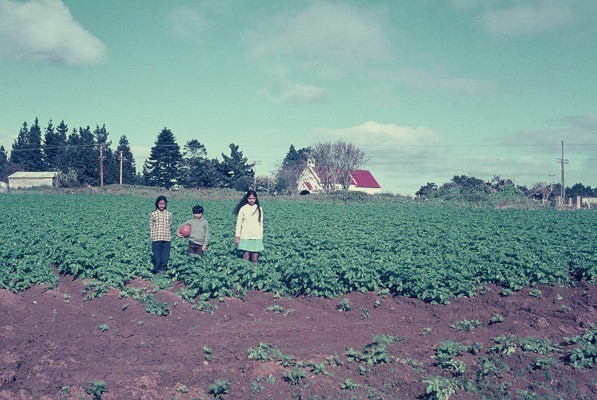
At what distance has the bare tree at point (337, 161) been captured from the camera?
69.8 metres

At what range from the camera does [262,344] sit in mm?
6031

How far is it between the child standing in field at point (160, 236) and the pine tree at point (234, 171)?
6201 cm

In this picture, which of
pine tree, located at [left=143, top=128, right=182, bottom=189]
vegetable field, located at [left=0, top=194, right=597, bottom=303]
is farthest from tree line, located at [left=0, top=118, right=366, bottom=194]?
vegetable field, located at [left=0, top=194, right=597, bottom=303]

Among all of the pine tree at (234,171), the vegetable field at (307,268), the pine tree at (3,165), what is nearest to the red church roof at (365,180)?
the pine tree at (234,171)

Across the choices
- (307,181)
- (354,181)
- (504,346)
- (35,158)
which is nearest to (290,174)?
(307,181)

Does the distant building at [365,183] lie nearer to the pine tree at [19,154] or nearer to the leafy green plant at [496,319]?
the pine tree at [19,154]

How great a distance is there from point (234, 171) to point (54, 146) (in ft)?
117

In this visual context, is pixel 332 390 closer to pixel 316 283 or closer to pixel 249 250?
pixel 316 283

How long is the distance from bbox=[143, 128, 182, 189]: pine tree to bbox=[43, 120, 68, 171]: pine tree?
17.4 meters

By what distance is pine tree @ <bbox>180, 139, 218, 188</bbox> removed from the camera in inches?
2815

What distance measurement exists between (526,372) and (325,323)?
282 cm

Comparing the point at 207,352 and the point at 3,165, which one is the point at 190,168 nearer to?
the point at 3,165

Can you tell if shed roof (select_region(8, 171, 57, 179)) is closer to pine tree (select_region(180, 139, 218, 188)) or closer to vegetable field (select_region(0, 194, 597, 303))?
pine tree (select_region(180, 139, 218, 188))

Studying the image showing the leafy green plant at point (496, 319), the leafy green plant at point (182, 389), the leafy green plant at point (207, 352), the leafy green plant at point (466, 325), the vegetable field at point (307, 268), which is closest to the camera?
the leafy green plant at point (182, 389)
